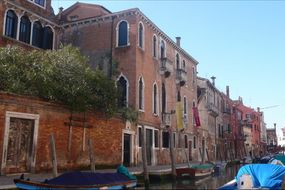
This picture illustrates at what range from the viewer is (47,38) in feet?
60.2

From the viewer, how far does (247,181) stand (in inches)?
360

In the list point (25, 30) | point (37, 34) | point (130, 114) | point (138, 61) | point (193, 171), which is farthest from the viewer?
point (138, 61)

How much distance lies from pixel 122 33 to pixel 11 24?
Answer: 5491 mm

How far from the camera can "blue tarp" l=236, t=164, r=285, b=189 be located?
9.64 m

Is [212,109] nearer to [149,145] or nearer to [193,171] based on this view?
[149,145]

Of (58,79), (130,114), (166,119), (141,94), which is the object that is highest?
(141,94)

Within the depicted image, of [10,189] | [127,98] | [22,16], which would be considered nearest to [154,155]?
[127,98]

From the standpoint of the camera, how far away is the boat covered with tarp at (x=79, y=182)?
8391mm

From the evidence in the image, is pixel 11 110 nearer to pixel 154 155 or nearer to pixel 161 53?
pixel 154 155

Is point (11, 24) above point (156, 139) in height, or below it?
above

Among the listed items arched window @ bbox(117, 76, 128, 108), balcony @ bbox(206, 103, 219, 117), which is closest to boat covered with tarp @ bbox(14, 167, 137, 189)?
arched window @ bbox(117, 76, 128, 108)

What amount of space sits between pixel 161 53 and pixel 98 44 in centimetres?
429

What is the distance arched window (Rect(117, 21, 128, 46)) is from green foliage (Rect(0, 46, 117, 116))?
4.49m

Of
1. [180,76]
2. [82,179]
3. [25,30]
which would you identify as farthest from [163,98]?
[82,179]
